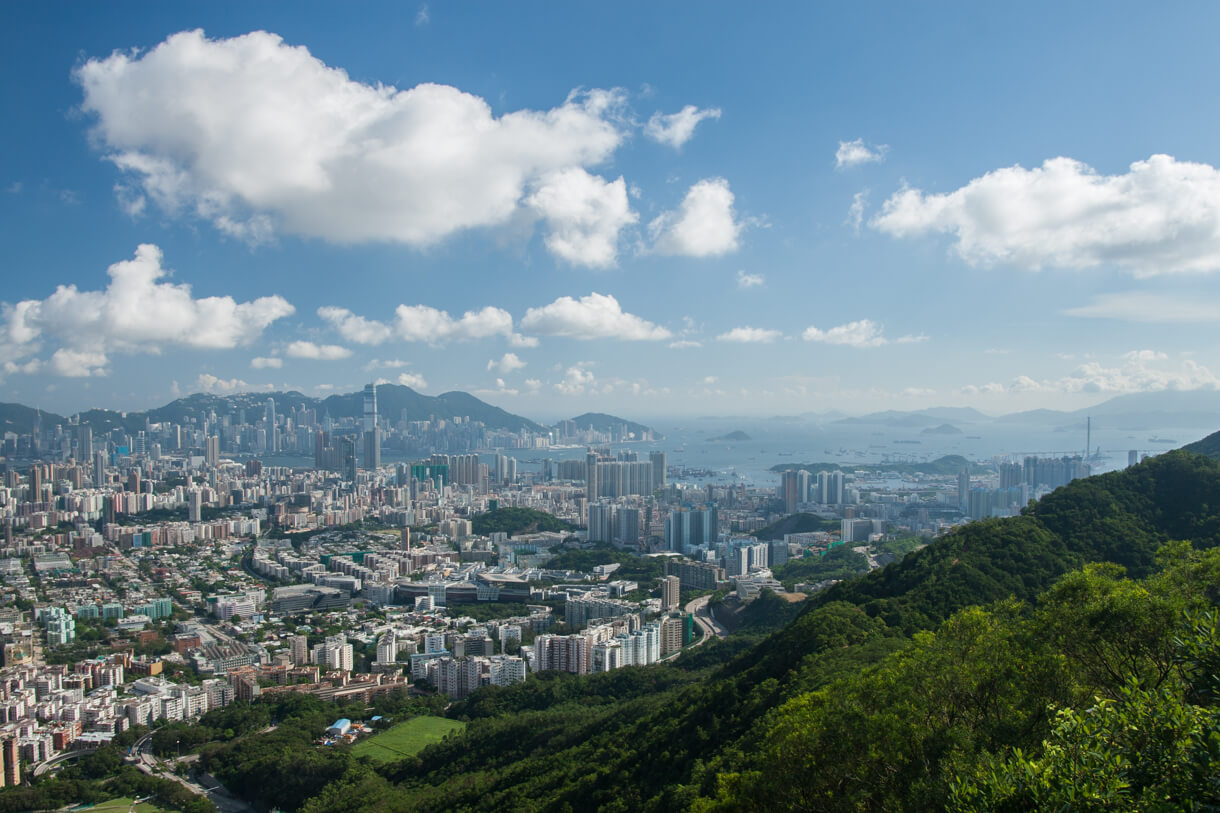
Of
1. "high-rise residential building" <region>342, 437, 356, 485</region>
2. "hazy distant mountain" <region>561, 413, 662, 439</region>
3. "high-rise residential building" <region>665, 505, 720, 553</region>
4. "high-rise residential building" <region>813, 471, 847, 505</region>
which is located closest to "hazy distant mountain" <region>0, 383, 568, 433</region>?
"hazy distant mountain" <region>561, 413, 662, 439</region>

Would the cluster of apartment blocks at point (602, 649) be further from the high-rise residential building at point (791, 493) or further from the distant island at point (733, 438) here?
the distant island at point (733, 438)

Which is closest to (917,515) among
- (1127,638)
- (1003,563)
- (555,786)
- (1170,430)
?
(1003,563)

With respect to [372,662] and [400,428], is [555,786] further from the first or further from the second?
[400,428]

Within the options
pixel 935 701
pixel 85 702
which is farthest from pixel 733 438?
pixel 935 701

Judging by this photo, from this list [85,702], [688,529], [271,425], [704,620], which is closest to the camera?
[85,702]

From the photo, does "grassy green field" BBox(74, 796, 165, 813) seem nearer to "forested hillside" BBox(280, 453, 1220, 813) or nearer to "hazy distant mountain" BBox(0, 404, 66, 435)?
"forested hillside" BBox(280, 453, 1220, 813)

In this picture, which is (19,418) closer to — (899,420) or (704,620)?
(704,620)
